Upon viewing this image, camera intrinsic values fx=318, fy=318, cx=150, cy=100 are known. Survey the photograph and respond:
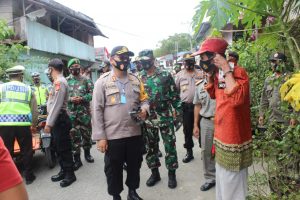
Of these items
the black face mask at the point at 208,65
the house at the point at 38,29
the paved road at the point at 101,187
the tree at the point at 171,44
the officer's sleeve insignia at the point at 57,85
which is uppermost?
the tree at the point at 171,44

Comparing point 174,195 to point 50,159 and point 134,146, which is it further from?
point 50,159

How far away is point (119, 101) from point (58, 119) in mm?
1741

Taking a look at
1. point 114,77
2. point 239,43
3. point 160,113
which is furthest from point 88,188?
A: point 239,43

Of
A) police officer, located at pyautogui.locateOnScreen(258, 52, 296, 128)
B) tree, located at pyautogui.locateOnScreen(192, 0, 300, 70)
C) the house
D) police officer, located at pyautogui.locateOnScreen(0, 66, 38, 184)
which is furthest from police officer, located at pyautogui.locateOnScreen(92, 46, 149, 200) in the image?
the house

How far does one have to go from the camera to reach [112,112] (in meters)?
3.92

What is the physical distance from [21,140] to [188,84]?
10.6ft

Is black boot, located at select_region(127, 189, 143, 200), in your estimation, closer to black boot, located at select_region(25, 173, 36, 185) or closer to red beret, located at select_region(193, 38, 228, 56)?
black boot, located at select_region(25, 173, 36, 185)

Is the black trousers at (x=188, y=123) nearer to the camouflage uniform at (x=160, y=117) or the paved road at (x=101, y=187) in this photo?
the paved road at (x=101, y=187)

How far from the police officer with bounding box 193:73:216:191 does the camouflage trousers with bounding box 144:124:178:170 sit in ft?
1.33

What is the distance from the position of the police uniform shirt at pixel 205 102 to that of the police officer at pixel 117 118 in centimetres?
98

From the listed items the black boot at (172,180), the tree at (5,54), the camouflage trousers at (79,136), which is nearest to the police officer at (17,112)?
the camouflage trousers at (79,136)

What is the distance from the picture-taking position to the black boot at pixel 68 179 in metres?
5.25

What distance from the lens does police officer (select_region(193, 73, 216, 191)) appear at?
4.52 meters

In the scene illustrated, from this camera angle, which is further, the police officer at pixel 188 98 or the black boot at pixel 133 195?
the police officer at pixel 188 98
